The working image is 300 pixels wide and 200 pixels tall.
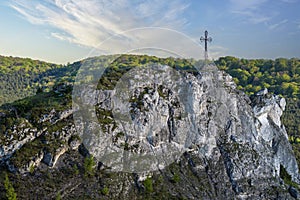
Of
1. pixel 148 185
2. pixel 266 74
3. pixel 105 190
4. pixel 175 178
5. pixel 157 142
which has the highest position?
pixel 266 74

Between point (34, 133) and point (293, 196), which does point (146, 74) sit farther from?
point (293, 196)

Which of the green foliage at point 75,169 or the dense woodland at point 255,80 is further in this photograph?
the dense woodland at point 255,80

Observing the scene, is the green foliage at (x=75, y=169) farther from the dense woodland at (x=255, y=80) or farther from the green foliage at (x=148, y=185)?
the dense woodland at (x=255, y=80)

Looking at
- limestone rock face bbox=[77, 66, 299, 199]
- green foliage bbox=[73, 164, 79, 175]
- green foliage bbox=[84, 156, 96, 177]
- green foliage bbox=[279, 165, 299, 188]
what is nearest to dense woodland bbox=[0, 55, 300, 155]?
green foliage bbox=[279, 165, 299, 188]

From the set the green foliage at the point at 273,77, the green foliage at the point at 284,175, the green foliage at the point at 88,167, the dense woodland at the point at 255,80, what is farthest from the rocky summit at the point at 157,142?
the green foliage at the point at 273,77

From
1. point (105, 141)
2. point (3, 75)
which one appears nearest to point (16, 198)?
point (105, 141)

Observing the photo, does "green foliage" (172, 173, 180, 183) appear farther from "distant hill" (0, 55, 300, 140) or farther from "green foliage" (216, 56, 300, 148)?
"green foliage" (216, 56, 300, 148)

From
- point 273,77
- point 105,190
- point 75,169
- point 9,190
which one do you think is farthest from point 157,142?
point 273,77

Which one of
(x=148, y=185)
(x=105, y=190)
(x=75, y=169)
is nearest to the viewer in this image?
(x=105, y=190)

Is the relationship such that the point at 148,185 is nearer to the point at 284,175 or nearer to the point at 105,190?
the point at 105,190
